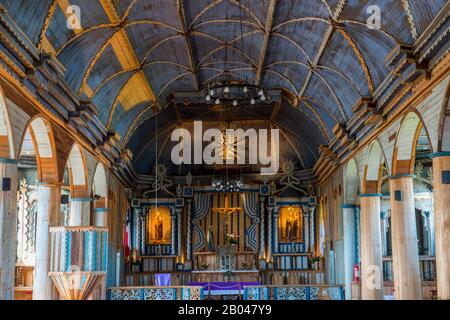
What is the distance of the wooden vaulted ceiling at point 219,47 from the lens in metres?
12.1

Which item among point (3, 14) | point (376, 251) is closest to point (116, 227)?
point (376, 251)

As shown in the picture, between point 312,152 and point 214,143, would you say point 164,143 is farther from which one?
point 312,152

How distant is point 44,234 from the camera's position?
13453 millimetres

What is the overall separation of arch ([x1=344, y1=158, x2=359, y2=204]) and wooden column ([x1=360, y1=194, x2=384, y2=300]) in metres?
1.58

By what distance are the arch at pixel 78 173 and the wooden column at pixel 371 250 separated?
7526mm

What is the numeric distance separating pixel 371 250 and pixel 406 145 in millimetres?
4005

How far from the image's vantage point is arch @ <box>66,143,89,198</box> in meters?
16.1

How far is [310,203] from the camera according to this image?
81.4ft

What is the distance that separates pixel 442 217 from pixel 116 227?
12771 mm

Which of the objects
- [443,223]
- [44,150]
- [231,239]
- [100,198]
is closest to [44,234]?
[44,150]

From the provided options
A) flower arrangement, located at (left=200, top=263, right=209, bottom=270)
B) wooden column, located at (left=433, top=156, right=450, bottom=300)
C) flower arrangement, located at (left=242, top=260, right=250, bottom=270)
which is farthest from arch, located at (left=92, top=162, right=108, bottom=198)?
wooden column, located at (left=433, top=156, right=450, bottom=300)

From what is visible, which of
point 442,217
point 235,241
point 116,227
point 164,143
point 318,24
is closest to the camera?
point 442,217

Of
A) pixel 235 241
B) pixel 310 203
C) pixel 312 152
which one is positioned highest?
pixel 312 152

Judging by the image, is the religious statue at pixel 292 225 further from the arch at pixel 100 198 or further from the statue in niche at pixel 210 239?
the arch at pixel 100 198
